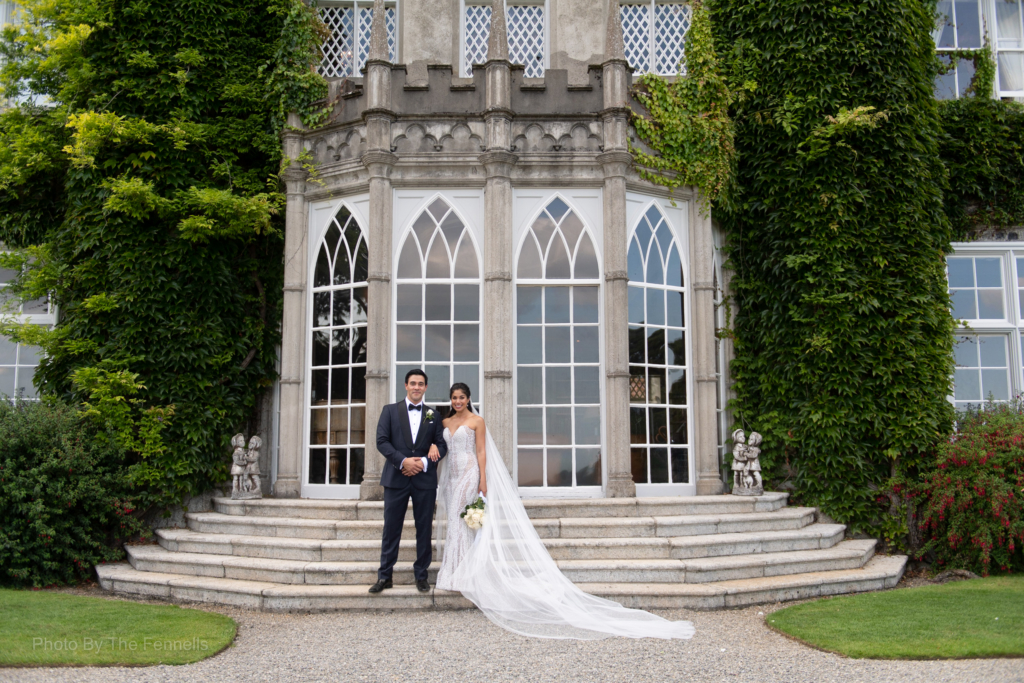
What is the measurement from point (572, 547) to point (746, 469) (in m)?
2.69

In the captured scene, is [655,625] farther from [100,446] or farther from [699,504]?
[100,446]

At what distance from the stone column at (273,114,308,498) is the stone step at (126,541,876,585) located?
1521 millimetres

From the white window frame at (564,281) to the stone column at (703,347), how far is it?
1.26 m

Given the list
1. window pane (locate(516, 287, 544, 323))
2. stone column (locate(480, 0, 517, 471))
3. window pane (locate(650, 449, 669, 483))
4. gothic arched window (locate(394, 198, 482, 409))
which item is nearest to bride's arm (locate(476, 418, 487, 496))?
stone column (locate(480, 0, 517, 471))

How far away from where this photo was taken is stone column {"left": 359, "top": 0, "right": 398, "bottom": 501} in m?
8.32

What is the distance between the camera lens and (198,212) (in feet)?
29.1

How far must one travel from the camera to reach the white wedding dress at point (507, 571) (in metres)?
5.72

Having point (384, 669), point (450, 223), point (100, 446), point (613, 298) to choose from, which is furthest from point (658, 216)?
point (100, 446)

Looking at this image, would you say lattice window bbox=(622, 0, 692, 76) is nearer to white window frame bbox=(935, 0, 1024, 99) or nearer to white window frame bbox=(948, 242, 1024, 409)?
white window frame bbox=(935, 0, 1024, 99)

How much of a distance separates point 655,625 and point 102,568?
5.62m

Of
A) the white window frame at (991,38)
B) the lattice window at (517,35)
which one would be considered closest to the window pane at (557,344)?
the lattice window at (517,35)

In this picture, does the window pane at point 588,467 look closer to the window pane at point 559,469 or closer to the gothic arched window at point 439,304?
the window pane at point 559,469

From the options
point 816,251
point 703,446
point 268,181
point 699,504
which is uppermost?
point 268,181

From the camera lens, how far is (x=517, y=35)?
10.5 m
